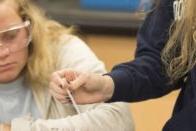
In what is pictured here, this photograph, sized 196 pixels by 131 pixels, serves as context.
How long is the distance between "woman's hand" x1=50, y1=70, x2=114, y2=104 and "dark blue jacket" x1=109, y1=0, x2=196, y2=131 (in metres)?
0.03

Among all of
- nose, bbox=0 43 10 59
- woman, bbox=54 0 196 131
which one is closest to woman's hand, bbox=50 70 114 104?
woman, bbox=54 0 196 131

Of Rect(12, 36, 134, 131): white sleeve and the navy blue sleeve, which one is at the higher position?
the navy blue sleeve

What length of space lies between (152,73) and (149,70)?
0.01m

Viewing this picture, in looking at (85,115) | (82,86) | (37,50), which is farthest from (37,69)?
(82,86)

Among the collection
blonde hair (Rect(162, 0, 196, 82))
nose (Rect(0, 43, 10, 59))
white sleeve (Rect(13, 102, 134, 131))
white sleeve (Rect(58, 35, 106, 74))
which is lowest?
white sleeve (Rect(13, 102, 134, 131))

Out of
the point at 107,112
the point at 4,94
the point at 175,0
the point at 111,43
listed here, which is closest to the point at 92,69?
the point at 107,112

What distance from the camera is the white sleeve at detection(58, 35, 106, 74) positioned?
1502 millimetres

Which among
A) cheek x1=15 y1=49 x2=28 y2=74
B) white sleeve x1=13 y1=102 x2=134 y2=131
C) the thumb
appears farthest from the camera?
cheek x1=15 y1=49 x2=28 y2=74

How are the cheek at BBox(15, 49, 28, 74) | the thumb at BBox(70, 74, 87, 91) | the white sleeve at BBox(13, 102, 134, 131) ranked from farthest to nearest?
the cheek at BBox(15, 49, 28, 74), the white sleeve at BBox(13, 102, 134, 131), the thumb at BBox(70, 74, 87, 91)

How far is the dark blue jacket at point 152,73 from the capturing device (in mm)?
1169

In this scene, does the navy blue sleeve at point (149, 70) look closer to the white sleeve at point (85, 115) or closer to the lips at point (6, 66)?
the white sleeve at point (85, 115)

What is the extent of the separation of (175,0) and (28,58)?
530 millimetres

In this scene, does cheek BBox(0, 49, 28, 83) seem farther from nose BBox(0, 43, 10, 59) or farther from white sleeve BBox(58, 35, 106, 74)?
white sleeve BBox(58, 35, 106, 74)

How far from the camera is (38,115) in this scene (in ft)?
4.83
